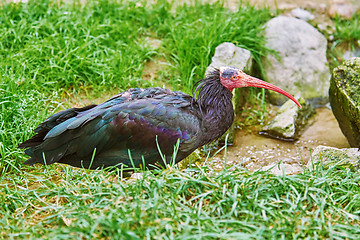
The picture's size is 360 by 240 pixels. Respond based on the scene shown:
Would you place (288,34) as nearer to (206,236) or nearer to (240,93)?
(240,93)

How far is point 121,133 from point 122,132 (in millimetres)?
11

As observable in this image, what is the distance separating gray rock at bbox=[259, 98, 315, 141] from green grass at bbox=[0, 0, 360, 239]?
82 cm

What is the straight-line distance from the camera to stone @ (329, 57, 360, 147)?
175 inches

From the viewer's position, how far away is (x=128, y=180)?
3389mm

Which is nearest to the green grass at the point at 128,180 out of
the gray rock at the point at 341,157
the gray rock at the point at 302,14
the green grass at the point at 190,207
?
the green grass at the point at 190,207

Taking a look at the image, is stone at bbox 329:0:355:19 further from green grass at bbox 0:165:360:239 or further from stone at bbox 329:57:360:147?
green grass at bbox 0:165:360:239

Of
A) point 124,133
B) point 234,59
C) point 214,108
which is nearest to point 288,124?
point 234,59

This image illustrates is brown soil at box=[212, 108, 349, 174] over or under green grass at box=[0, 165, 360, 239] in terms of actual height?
under

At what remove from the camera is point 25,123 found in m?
4.58

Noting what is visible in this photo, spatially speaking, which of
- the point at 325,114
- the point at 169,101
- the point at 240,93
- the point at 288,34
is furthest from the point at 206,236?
the point at 288,34

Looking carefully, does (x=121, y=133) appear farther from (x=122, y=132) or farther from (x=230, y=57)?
(x=230, y=57)

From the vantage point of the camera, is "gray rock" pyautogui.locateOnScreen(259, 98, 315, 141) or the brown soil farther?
"gray rock" pyautogui.locateOnScreen(259, 98, 315, 141)

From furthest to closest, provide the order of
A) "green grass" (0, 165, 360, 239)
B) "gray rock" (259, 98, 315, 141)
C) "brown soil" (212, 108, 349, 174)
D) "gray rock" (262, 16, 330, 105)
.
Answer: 1. "gray rock" (262, 16, 330, 105)
2. "gray rock" (259, 98, 315, 141)
3. "brown soil" (212, 108, 349, 174)
4. "green grass" (0, 165, 360, 239)

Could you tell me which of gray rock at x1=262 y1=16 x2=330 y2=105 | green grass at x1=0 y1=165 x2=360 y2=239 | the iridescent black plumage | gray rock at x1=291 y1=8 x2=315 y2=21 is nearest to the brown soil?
gray rock at x1=262 y1=16 x2=330 y2=105
